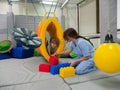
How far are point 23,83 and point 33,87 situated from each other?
164 millimetres

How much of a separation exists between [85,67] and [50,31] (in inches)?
60.0

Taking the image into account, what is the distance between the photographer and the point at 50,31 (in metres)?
3.14

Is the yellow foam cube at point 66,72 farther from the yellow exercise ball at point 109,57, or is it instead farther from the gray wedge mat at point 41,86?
the yellow exercise ball at point 109,57

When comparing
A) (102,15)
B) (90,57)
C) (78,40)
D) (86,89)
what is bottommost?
(86,89)

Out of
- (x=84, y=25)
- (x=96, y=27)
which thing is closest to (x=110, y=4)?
(x=96, y=27)

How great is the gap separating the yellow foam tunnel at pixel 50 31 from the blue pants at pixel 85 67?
79cm

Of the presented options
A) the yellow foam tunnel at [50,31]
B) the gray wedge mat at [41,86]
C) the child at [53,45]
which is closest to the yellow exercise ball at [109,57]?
the gray wedge mat at [41,86]

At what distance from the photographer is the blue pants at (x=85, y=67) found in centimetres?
178

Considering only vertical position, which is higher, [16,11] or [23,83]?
[16,11]

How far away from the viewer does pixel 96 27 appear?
4.50m

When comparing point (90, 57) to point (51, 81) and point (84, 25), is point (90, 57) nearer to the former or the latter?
point (51, 81)

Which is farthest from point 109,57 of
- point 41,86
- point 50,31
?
point 50,31

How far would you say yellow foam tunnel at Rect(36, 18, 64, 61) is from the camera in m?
2.48

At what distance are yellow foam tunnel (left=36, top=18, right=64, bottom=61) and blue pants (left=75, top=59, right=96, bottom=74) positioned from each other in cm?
79
